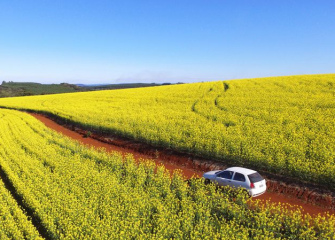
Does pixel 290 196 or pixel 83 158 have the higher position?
pixel 83 158

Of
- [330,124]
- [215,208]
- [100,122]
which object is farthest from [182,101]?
[215,208]

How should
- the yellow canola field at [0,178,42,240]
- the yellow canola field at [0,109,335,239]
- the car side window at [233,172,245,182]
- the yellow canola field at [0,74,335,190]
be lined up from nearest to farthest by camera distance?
the yellow canola field at [0,109,335,239], the yellow canola field at [0,178,42,240], the car side window at [233,172,245,182], the yellow canola field at [0,74,335,190]

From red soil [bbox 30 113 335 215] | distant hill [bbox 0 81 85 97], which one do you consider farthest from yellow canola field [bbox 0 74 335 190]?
distant hill [bbox 0 81 85 97]

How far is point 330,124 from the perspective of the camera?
18.8 metres

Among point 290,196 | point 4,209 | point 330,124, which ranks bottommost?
point 290,196

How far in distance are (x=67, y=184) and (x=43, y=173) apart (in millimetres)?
2642

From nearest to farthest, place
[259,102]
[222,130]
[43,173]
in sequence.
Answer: [43,173], [222,130], [259,102]

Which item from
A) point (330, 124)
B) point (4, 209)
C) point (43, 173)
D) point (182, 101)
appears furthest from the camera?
point (182, 101)

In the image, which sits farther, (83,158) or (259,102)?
(259,102)

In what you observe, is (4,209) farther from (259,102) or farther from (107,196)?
(259,102)

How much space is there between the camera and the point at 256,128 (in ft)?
64.8

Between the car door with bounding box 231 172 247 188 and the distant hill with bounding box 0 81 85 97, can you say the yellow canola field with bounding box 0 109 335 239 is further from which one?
the distant hill with bounding box 0 81 85 97

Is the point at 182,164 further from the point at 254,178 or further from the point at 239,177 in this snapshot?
A: the point at 254,178

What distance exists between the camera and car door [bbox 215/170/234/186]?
12.1 metres
